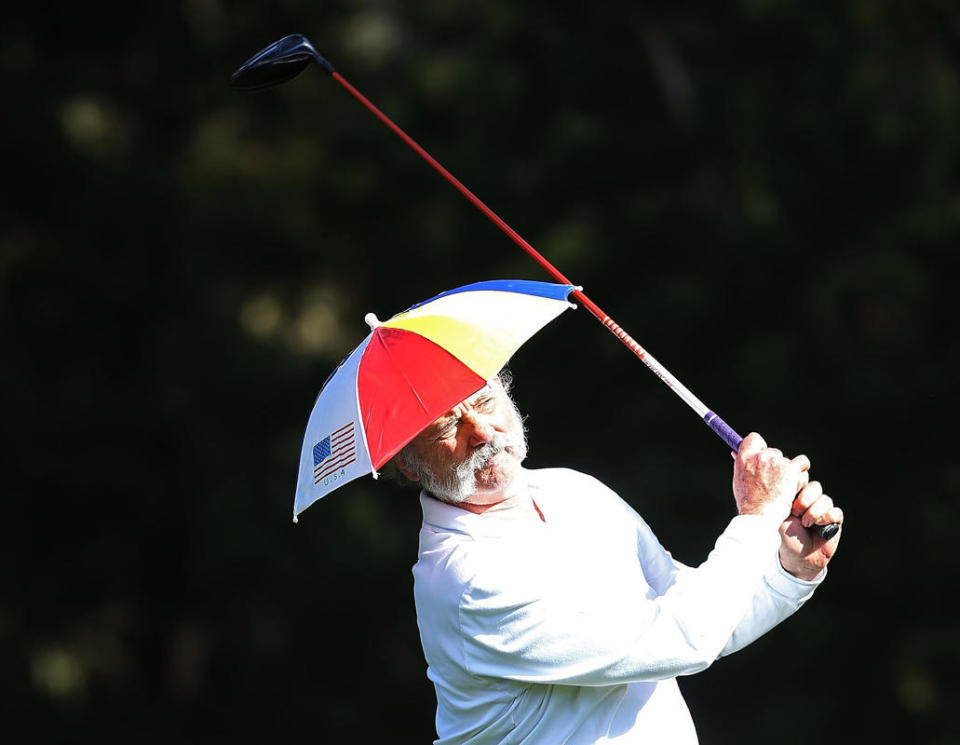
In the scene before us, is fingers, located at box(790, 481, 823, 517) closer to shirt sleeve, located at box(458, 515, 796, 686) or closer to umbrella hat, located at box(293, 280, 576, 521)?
shirt sleeve, located at box(458, 515, 796, 686)

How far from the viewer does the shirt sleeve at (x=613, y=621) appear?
2.08 m

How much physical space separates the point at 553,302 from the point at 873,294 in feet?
16.6

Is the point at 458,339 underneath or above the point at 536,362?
underneath

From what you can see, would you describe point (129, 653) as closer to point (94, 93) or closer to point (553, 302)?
point (94, 93)

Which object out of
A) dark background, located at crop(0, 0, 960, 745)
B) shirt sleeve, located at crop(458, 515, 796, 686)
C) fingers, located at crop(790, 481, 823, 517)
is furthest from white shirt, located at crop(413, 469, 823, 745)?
dark background, located at crop(0, 0, 960, 745)

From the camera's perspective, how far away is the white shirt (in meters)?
2.09

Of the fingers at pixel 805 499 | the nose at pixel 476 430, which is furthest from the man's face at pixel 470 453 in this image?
the fingers at pixel 805 499

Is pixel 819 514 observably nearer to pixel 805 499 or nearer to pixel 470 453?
pixel 805 499

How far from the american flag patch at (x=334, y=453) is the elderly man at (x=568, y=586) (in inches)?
4.4

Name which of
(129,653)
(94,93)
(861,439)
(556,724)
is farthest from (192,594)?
(556,724)

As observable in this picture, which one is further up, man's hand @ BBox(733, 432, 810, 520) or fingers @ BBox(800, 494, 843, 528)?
man's hand @ BBox(733, 432, 810, 520)

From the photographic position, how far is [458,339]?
223cm

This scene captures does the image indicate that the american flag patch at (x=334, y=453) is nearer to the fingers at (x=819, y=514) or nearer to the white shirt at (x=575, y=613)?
the white shirt at (x=575, y=613)

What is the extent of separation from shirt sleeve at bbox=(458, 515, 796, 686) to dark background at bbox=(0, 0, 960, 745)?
4853 mm
